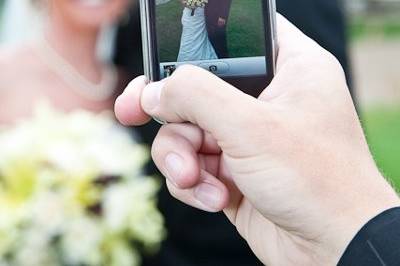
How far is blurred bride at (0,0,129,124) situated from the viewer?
180 centimetres

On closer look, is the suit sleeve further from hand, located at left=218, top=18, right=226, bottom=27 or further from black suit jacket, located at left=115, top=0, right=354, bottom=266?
black suit jacket, located at left=115, top=0, right=354, bottom=266

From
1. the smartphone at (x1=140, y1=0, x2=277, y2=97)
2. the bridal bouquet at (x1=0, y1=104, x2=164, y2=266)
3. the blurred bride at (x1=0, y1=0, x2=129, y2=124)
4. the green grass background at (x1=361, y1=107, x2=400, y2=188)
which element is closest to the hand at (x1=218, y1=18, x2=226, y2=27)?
the smartphone at (x1=140, y1=0, x2=277, y2=97)

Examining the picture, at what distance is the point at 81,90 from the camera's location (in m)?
1.84

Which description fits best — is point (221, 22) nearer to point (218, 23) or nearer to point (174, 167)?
point (218, 23)

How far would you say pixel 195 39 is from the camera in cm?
98

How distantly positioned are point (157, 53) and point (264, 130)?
0.16 meters

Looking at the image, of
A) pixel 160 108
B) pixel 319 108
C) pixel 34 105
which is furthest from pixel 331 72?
pixel 34 105

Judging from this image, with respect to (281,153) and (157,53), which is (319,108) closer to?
(281,153)

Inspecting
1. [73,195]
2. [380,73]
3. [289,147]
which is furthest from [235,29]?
[380,73]

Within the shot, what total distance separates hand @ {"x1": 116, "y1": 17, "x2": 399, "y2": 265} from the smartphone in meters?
0.02

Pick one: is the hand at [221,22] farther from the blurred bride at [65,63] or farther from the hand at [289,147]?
the blurred bride at [65,63]

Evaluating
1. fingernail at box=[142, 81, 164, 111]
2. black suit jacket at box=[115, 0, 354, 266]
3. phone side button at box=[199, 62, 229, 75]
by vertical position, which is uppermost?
phone side button at box=[199, 62, 229, 75]

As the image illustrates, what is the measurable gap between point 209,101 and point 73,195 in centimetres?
79

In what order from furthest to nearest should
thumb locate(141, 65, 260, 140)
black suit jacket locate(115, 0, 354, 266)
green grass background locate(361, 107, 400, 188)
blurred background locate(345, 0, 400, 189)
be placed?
blurred background locate(345, 0, 400, 189) → green grass background locate(361, 107, 400, 188) → black suit jacket locate(115, 0, 354, 266) → thumb locate(141, 65, 260, 140)
